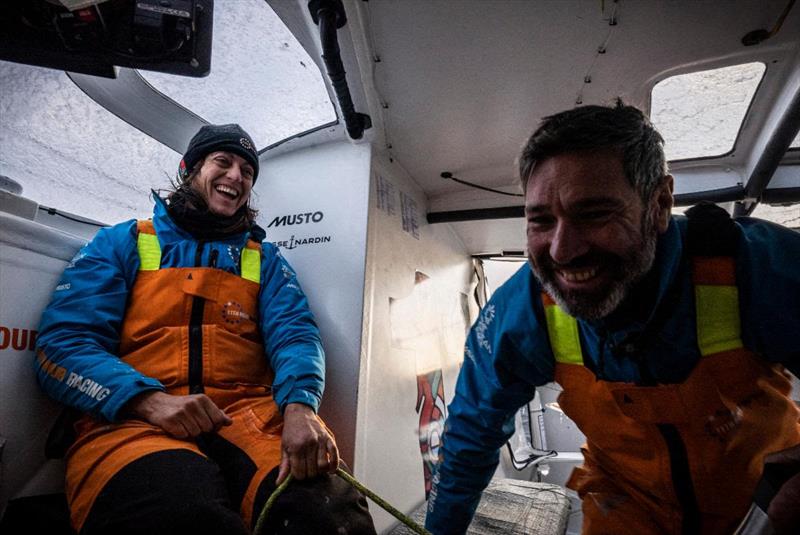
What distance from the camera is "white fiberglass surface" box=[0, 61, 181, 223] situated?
6.21 ft

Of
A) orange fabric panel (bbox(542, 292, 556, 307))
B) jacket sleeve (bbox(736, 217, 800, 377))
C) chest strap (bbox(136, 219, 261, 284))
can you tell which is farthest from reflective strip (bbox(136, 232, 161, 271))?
jacket sleeve (bbox(736, 217, 800, 377))

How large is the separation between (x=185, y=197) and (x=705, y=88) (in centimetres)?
250

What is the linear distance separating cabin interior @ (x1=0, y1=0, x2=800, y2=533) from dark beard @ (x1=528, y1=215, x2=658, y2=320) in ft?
3.15

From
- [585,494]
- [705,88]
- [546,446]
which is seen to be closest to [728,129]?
[705,88]

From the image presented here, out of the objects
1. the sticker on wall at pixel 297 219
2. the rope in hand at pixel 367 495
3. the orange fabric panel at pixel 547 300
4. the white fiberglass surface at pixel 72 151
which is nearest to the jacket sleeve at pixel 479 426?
the orange fabric panel at pixel 547 300

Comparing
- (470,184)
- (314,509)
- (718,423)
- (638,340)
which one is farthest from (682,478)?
(470,184)

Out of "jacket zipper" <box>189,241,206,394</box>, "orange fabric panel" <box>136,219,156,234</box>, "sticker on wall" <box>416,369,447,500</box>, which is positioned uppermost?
"orange fabric panel" <box>136,219,156,234</box>

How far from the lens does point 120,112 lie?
2.06 m

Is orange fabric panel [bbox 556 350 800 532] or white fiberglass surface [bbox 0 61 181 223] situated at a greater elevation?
white fiberglass surface [bbox 0 61 181 223]

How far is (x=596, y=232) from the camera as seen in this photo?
1120 mm

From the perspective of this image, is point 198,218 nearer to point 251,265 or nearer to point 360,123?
point 251,265

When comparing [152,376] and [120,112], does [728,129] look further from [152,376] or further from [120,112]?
[120,112]

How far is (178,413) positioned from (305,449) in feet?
1.24

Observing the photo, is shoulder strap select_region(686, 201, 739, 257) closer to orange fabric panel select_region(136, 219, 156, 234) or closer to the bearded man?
the bearded man
